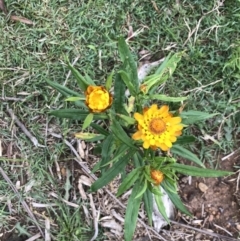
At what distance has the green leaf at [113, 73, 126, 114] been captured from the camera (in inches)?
85.0

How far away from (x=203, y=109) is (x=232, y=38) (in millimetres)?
441

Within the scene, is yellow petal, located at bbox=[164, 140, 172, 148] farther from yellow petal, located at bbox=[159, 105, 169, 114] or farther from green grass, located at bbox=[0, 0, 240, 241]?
green grass, located at bbox=[0, 0, 240, 241]

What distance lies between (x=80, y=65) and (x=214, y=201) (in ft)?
3.50

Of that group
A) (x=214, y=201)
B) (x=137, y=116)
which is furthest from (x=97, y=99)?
(x=214, y=201)

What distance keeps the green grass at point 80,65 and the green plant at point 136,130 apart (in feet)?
1.56

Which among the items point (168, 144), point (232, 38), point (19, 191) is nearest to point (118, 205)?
point (19, 191)

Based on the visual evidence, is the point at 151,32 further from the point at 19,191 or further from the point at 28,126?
the point at 19,191

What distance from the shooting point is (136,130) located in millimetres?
2199

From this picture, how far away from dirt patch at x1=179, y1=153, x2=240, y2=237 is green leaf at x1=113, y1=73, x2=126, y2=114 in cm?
81

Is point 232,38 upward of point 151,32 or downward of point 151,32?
downward

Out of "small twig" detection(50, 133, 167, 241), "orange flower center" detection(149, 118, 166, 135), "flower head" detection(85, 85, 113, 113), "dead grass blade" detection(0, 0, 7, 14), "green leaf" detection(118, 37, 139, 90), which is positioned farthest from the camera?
"dead grass blade" detection(0, 0, 7, 14)

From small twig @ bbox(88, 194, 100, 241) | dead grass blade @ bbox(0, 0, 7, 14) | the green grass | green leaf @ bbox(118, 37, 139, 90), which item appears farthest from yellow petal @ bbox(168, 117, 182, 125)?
dead grass blade @ bbox(0, 0, 7, 14)

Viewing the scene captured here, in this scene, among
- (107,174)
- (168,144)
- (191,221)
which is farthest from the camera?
(191,221)

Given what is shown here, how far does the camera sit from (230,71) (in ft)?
9.30
